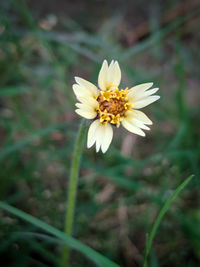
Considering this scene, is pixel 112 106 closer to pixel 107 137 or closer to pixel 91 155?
pixel 107 137

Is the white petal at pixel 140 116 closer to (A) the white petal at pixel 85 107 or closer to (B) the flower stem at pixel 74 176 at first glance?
(A) the white petal at pixel 85 107

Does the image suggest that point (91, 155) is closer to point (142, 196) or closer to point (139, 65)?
point (142, 196)

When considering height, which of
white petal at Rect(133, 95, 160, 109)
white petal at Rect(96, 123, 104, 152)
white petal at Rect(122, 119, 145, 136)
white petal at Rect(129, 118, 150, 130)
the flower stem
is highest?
white petal at Rect(133, 95, 160, 109)

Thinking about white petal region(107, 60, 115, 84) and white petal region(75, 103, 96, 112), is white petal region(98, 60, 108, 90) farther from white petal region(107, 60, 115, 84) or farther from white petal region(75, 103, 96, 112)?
white petal region(75, 103, 96, 112)

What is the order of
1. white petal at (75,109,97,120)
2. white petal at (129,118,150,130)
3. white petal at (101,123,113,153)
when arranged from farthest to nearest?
white petal at (129,118,150,130) < white petal at (101,123,113,153) < white petal at (75,109,97,120)

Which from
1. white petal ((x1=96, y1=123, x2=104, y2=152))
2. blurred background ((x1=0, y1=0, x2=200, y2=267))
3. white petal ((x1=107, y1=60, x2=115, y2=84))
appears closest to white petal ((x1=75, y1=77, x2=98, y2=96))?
white petal ((x1=107, y1=60, x2=115, y2=84))

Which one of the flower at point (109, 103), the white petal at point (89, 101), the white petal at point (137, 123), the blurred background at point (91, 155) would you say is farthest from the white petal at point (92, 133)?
the blurred background at point (91, 155)

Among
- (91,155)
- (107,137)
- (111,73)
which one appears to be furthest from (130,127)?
(91,155)
